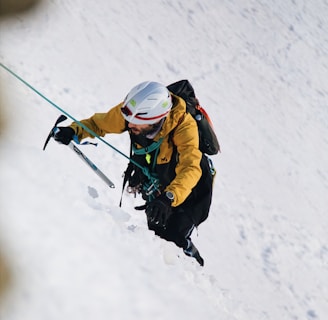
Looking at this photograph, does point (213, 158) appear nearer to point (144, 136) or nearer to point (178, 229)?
point (178, 229)

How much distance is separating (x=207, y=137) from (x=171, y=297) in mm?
1496

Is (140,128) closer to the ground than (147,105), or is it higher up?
closer to the ground

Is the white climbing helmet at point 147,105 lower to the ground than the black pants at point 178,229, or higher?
higher

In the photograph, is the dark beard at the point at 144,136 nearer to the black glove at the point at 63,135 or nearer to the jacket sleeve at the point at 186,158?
the jacket sleeve at the point at 186,158

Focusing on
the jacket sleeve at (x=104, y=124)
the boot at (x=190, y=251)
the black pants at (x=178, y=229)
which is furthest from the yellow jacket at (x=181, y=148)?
the boot at (x=190, y=251)

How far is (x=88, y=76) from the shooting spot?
1061cm

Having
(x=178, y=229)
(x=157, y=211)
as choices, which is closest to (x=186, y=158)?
(x=157, y=211)

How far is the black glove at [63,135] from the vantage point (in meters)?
4.93

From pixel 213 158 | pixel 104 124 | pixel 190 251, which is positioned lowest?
pixel 213 158

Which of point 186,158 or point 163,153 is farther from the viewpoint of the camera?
point 163,153

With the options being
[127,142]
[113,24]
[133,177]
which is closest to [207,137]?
[133,177]

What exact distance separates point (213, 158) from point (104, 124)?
5.31 m

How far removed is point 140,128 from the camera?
15.4ft

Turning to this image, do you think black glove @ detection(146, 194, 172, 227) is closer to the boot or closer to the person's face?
the person's face
